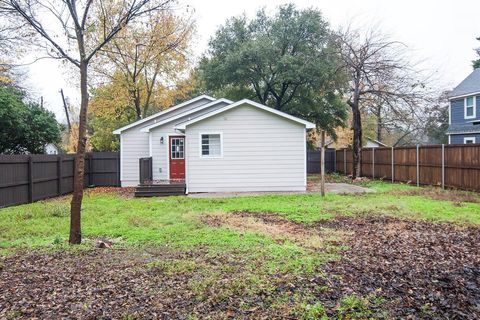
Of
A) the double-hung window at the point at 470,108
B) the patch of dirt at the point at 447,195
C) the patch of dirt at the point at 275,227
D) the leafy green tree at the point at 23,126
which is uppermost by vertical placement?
the double-hung window at the point at 470,108

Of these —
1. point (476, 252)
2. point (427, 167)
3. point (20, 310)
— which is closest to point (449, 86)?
point (427, 167)

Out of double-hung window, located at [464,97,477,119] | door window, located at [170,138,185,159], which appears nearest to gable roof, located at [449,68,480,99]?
double-hung window, located at [464,97,477,119]

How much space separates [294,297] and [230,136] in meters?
11.3

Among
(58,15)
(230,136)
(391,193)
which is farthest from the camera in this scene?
(230,136)

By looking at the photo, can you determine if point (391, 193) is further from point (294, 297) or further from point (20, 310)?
point (20, 310)

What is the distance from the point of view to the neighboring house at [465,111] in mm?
23500

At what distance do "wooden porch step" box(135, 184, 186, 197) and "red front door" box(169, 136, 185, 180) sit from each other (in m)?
2.78

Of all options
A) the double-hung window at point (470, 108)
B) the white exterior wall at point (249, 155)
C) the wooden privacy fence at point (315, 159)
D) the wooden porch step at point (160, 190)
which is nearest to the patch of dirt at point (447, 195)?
the white exterior wall at point (249, 155)

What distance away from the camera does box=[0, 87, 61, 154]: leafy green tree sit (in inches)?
641

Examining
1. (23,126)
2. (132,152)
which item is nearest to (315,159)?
(132,152)

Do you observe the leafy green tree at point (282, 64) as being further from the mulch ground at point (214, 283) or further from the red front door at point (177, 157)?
the mulch ground at point (214, 283)

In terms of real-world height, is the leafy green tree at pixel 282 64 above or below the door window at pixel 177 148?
above

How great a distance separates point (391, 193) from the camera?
1358 centimetres

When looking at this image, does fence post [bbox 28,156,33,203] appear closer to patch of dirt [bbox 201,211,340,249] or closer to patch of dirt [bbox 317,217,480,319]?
patch of dirt [bbox 201,211,340,249]
